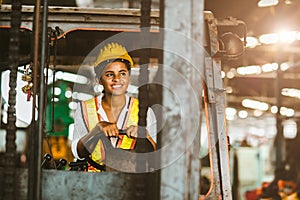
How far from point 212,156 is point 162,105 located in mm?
1802

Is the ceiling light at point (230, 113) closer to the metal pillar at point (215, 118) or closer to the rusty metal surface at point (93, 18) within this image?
the metal pillar at point (215, 118)

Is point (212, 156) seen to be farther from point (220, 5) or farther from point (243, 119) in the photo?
point (243, 119)

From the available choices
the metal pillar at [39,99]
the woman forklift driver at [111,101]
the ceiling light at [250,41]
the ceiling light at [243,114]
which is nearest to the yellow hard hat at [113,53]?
the woman forklift driver at [111,101]

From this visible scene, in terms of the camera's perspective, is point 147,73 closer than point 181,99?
No

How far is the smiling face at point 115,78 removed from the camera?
416 centimetres

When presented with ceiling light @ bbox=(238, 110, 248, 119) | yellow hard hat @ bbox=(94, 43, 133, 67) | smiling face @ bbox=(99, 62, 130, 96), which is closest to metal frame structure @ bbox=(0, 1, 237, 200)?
yellow hard hat @ bbox=(94, 43, 133, 67)

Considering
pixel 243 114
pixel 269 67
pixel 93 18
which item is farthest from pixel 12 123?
pixel 243 114

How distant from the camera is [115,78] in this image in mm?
4172

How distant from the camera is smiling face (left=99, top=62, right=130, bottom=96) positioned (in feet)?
13.6

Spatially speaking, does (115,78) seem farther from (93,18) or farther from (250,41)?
(250,41)

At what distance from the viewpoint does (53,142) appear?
34.7 ft

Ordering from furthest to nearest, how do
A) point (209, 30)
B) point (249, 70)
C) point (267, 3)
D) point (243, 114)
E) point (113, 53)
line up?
point (243, 114), point (249, 70), point (267, 3), point (209, 30), point (113, 53)

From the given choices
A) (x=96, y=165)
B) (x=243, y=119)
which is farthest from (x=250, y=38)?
(x=243, y=119)

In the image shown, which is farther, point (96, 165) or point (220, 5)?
point (220, 5)
